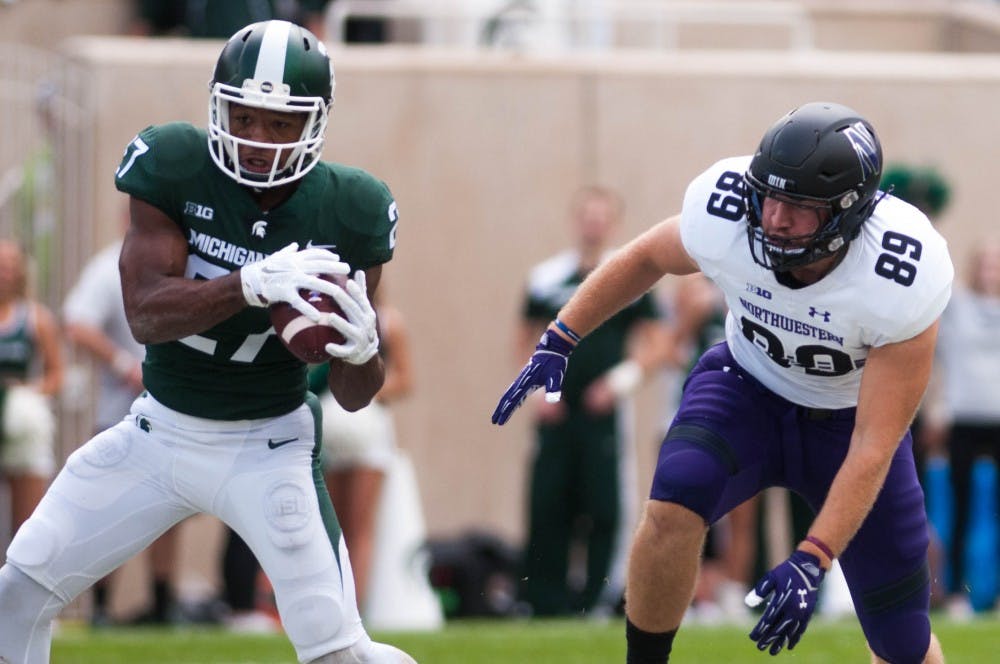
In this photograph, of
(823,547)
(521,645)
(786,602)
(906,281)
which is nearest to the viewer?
(786,602)

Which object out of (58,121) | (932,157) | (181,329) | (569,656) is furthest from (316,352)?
(932,157)

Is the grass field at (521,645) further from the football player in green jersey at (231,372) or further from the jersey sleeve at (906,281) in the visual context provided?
the jersey sleeve at (906,281)

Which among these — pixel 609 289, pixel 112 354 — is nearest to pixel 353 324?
pixel 609 289

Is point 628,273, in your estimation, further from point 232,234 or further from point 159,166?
point 159,166

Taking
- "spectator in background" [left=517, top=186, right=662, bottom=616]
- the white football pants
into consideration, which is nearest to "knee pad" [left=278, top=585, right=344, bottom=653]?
the white football pants

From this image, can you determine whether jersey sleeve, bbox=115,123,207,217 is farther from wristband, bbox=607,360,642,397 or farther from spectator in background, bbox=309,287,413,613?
wristband, bbox=607,360,642,397

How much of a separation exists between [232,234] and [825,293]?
1.54m

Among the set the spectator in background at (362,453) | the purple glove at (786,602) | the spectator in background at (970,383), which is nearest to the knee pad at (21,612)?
the purple glove at (786,602)

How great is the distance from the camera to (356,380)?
4.67m

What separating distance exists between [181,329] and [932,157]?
7.11m

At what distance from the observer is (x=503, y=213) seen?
1036 centimetres

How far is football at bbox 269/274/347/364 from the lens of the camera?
437 cm

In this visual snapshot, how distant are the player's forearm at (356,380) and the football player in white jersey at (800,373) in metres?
0.49

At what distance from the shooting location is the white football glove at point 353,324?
4.38 m
